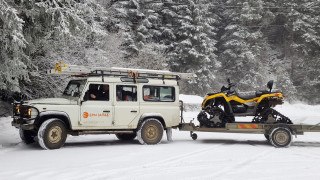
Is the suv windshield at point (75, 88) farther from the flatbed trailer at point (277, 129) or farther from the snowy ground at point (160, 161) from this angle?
the flatbed trailer at point (277, 129)

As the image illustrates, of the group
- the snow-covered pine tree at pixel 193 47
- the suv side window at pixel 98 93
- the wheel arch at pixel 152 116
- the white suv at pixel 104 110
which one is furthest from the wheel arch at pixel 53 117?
the snow-covered pine tree at pixel 193 47

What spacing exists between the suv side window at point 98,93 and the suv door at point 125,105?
0.33 m

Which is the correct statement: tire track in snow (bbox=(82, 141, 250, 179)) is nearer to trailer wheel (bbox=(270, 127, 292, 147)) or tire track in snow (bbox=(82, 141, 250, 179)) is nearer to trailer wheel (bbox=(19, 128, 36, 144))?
trailer wheel (bbox=(270, 127, 292, 147))

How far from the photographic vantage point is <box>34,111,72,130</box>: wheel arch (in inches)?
361

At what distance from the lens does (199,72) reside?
118 feet

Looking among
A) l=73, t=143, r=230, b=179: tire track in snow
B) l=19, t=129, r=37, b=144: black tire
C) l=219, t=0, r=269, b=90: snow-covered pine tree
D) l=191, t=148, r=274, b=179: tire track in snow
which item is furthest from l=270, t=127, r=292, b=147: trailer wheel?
l=219, t=0, r=269, b=90: snow-covered pine tree

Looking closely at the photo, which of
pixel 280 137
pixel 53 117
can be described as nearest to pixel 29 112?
pixel 53 117

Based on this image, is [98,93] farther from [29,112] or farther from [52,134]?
[29,112]

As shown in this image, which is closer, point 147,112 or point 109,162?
point 109,162

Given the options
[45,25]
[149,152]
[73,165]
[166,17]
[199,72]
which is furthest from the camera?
[166,17]

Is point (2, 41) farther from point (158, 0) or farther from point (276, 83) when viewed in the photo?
point (276, 83)

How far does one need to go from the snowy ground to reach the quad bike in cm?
79

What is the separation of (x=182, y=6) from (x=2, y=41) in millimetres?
30187

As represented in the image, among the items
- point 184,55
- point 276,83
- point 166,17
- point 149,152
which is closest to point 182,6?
point 166,17
